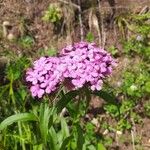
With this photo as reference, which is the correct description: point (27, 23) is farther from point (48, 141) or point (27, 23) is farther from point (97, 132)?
point (48, 141)

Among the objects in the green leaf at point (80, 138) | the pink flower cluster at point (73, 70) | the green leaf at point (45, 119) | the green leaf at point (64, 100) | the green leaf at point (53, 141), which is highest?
the pink flower cluster at point (73, 70)

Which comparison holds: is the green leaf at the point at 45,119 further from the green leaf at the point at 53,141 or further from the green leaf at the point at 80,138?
the green leaf at the point at 53,141

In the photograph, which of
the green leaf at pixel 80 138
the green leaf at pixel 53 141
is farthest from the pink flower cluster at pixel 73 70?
the green leaf at pixel 53 141

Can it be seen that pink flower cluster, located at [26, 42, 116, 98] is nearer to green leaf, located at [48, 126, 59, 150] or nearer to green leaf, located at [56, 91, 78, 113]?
green leaf, located at [56, 91, 78, 113]

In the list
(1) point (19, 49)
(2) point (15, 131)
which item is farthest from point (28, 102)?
(1) point (19, 49)

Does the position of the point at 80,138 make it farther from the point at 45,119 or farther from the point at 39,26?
the point at 39,26

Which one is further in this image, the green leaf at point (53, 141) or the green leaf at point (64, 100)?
the green leaf at point (53, 141)

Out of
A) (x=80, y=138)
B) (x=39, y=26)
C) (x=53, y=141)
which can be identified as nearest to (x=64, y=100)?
(x=80, y=138)

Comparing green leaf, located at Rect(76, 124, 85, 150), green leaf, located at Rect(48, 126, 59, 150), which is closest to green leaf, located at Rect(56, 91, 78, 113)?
green leaf, located at Rect(76, 124, 85, 150)
